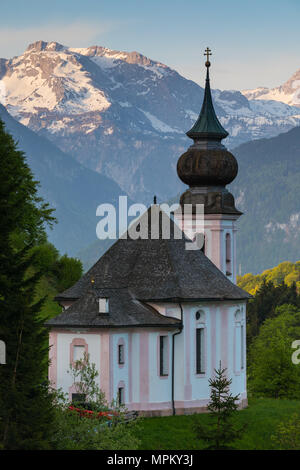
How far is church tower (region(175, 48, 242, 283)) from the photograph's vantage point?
241 feet

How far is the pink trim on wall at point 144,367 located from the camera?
2343 inches

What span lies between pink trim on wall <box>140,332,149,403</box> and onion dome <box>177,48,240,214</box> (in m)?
15.9

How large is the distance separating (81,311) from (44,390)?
635 inches

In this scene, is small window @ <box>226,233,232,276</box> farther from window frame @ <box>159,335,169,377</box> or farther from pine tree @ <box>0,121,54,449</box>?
pine tree @ <box>0,121,54,449</box>

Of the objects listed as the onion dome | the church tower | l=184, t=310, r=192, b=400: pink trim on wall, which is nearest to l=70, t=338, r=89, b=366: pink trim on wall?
l=184, t=310, r=192, b=400: pink trim on wall

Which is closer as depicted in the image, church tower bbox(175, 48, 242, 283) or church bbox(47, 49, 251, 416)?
church bbox(47, 49, 251, 416)

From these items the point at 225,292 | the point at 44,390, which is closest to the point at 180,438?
the point at 225,292

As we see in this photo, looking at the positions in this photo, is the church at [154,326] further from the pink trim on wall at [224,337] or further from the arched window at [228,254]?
the arched window at [228,254]

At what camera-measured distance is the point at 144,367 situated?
2344 inches

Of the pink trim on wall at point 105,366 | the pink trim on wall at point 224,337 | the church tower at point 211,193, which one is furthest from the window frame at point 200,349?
the church tower at point 211,193

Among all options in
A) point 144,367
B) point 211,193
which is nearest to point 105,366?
point 144,367

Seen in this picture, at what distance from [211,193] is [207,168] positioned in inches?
76.3

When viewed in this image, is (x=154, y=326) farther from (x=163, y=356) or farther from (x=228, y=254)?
(x=228, y=254)

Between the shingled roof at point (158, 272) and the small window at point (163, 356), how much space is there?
2.04 meters
